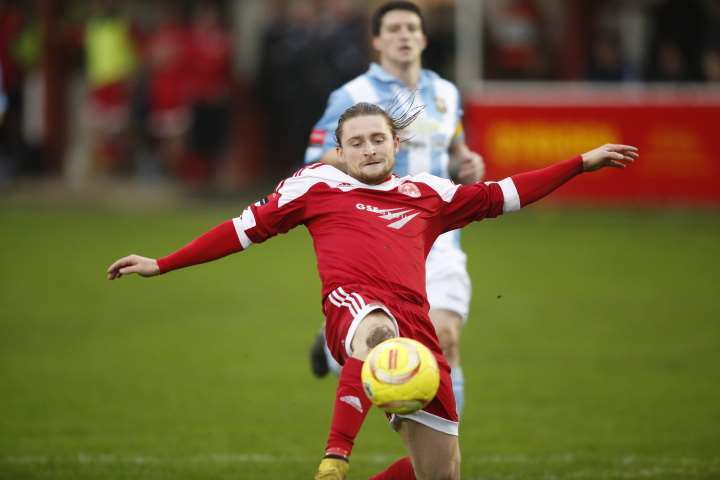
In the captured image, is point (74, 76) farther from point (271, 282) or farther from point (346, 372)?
point (346, 372)

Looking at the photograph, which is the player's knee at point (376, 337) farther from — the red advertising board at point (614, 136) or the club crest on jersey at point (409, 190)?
the red advertising board at point (614, 136)

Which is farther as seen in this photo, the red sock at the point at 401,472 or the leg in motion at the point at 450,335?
the leg in motion at the point at 450,335

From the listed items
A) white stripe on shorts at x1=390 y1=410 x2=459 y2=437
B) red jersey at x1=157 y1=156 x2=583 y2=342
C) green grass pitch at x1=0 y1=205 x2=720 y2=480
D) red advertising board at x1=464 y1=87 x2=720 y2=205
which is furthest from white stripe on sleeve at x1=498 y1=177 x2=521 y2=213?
red advertising board at x1=464 y1=87 x2=720 y2=205

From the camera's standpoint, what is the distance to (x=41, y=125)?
72.6ft

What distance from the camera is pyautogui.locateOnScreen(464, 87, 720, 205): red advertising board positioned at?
57.3ft

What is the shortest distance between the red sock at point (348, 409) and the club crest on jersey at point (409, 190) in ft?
2.88

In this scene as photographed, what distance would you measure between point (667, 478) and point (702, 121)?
445 inches

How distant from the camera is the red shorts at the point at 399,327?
5.44 meters

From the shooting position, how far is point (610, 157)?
5.71m

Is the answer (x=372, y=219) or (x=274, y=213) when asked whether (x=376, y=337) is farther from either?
(x=274, y=213)

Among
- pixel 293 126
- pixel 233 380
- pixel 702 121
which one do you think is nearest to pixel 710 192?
pixel 702 121

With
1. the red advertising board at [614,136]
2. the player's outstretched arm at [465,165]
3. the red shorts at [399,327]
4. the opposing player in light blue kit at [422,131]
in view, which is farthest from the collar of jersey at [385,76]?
the red advertising board at [614,136]

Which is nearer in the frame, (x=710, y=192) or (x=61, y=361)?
(x=61, y=361)

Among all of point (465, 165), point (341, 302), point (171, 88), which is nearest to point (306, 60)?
point (171, 88)
